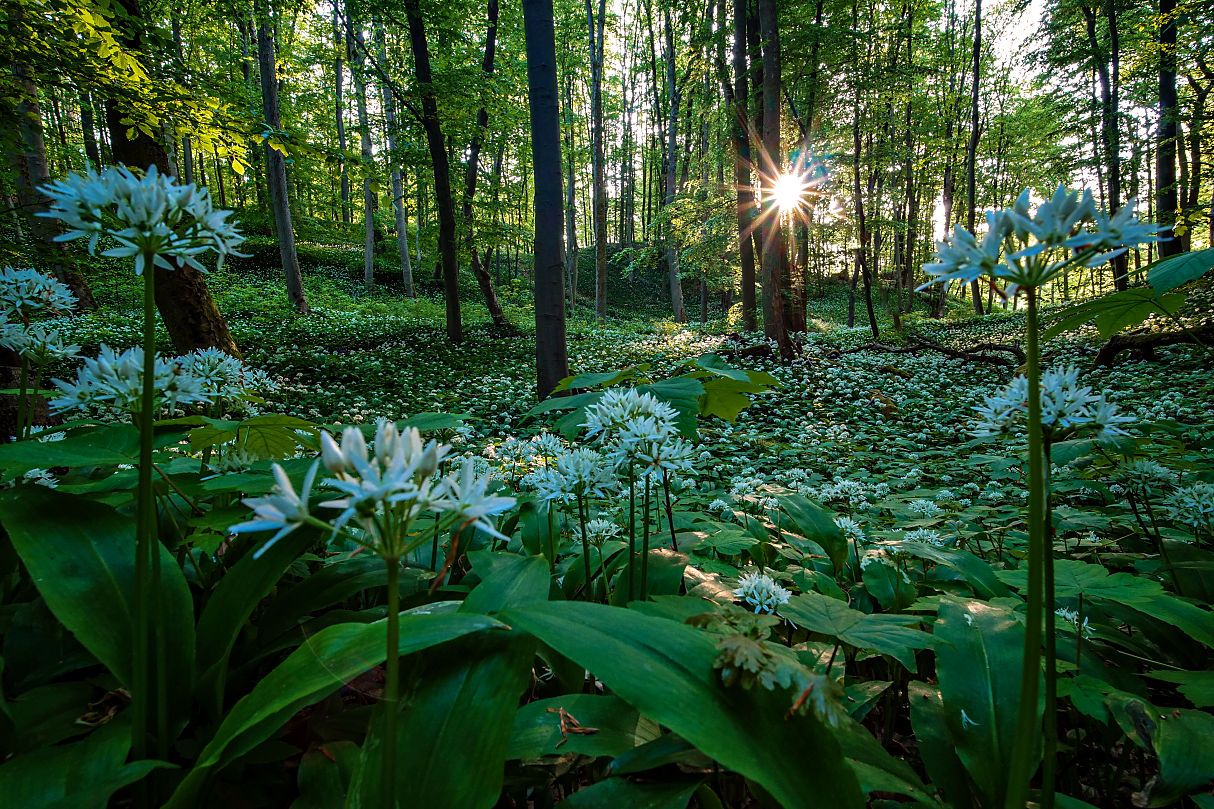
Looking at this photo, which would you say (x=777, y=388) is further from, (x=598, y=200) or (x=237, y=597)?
(x=598, y=200)

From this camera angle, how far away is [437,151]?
10.2 m

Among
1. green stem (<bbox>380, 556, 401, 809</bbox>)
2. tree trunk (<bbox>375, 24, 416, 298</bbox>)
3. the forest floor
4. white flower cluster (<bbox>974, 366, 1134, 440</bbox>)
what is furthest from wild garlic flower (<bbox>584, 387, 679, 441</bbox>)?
tree trunk (<bbox>375, 24, 416, 298</bbox>)

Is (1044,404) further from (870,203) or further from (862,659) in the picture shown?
(870,203)

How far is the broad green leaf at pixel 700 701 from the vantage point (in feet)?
2.38

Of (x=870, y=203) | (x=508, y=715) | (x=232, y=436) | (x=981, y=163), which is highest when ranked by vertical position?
(x=981, y=163)

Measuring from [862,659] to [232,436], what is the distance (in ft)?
6.39

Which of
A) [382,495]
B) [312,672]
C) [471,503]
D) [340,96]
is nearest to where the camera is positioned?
[382,495]

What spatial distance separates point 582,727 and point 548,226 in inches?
215

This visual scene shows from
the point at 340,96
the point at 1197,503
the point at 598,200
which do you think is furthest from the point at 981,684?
the point at 340,96

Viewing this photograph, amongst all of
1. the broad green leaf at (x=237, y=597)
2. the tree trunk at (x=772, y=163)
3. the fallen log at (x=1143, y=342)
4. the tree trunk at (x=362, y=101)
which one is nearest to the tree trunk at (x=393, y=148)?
the tree trunk at (x=362, y=101)

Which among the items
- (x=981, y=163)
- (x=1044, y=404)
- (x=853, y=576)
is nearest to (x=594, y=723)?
(x=1044, y=404)

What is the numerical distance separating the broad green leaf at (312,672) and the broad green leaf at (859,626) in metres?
0.77

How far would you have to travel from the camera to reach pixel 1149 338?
22.2ft

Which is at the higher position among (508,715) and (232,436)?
(232,436)
